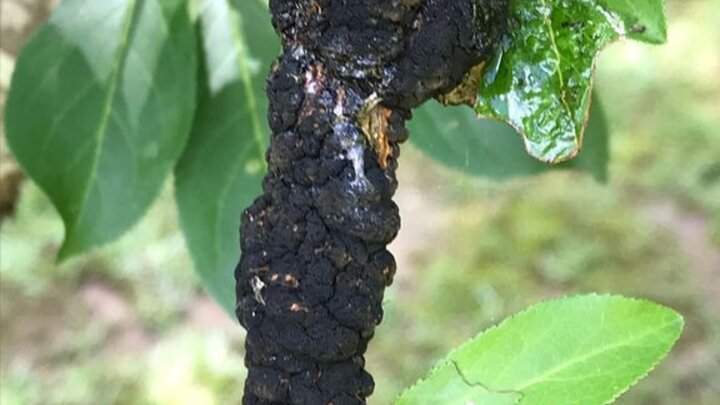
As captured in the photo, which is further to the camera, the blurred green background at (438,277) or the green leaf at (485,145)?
the blurred green background at (438,277)

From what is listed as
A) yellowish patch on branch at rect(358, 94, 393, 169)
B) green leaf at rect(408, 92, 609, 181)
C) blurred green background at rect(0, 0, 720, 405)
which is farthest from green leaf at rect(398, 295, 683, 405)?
blurred green background at rect(0, 0, 720, 405)

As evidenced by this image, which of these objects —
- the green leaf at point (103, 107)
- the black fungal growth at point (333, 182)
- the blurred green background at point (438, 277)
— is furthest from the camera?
the blurred green background at point (438, 277)

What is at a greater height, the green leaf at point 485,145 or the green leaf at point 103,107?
the green leaf at point 103,107

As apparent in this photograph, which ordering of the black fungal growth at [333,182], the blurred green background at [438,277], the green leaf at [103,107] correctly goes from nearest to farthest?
the black fungal growth at [333,182] < the green leaf at [103,107] < the blurred green background at [438,277]

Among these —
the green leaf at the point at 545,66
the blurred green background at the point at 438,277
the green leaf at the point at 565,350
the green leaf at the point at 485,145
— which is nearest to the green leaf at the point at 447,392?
the green leaf at the point at 565,350

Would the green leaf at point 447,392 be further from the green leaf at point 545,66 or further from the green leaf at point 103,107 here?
the green leaf at point 103,107

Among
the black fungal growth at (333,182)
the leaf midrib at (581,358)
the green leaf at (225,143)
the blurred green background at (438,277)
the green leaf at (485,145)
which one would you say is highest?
the blurred green background at (438,277)

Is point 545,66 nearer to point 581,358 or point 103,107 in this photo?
point 581,358

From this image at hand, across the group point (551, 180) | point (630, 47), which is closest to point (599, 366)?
point (551, 180)

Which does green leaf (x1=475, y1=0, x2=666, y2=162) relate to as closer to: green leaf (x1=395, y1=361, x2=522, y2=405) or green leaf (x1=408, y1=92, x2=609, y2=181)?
green leaf (x1=395, y1=361, x2=522, y2=405)
